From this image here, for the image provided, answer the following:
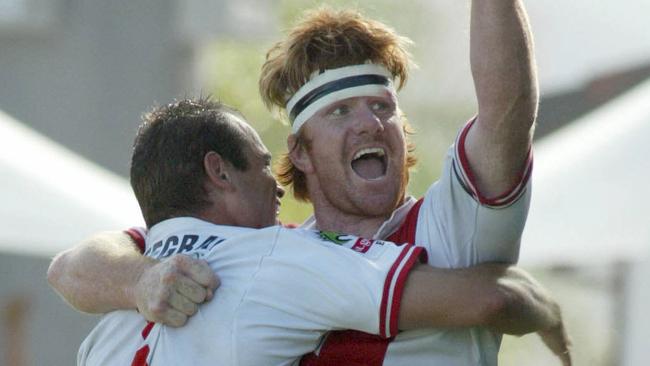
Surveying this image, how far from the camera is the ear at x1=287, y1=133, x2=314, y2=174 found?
4.18m

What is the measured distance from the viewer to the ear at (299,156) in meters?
4.18

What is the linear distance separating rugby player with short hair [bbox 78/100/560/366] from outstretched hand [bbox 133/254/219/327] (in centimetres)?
3

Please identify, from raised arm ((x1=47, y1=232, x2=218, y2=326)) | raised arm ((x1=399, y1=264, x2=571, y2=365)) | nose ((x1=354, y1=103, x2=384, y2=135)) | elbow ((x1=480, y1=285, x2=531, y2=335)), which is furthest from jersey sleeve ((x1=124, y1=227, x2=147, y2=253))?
elbow ((x1=480, y1=285, x2=531, y2=335))

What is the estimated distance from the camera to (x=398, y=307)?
345 centimetres

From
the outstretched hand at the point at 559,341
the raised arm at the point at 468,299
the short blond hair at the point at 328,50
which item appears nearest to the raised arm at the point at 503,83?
the raised arm at the point at 468,299

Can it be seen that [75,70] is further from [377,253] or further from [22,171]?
[377,253]

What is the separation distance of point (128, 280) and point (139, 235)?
1.30 ft

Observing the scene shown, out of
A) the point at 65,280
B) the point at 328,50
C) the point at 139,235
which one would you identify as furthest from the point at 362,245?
the point at 65,280

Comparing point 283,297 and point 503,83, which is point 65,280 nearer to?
point 283,297

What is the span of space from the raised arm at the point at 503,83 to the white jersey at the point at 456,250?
0.25 feet

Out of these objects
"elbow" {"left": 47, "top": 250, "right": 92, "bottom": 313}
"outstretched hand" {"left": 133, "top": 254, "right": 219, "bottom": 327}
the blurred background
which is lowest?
the blurred background

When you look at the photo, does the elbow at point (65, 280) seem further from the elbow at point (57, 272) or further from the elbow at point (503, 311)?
the elbow at point (503, 311)

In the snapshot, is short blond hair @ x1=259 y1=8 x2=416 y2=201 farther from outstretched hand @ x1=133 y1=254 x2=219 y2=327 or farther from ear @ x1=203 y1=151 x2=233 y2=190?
outstretched hand @ x1=133 y1=254 x2=219 y2=327

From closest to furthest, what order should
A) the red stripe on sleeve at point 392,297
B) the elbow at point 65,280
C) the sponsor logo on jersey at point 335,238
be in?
the red stripe on sleeve at point 392,297 → the sponsor logo on jersey at point 335,238 → the elbow at point 65,280
